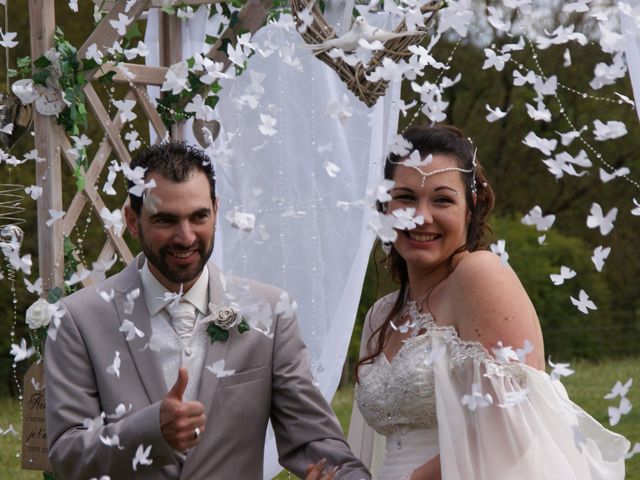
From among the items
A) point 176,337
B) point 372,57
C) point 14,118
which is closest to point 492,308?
point 176,337

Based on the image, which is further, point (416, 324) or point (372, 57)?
point (372, 57)

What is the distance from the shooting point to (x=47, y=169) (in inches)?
163

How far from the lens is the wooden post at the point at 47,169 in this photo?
411 cm

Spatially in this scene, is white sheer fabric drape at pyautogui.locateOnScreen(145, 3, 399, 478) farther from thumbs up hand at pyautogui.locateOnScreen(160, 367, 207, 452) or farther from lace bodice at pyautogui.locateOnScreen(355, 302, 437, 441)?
thumbs up hand at pyautogui.locateOnScreen(160, 367, 207, 452)

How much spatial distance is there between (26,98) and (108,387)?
5.33 ft

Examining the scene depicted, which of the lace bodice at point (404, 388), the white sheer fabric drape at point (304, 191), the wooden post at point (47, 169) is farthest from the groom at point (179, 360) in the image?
the white sheer fabric drape at point (304, 191)

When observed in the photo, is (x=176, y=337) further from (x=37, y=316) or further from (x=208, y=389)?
(x=37, y=316)

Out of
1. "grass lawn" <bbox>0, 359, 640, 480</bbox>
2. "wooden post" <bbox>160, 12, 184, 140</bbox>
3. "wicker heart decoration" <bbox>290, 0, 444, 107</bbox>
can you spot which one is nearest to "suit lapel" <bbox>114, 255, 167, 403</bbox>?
"wicker heart decoration" <bbox>290, 0, 444, 107</bbox>

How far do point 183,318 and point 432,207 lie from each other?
72 centimetres

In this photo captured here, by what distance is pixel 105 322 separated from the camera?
2932 mm

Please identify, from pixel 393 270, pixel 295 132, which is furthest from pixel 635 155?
pixel 393 270

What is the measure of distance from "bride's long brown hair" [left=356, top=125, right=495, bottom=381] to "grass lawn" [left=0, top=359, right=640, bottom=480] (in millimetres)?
3055

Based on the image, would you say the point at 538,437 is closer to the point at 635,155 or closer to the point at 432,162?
the point at 432,162

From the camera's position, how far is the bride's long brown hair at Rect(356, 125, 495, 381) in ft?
9.35
